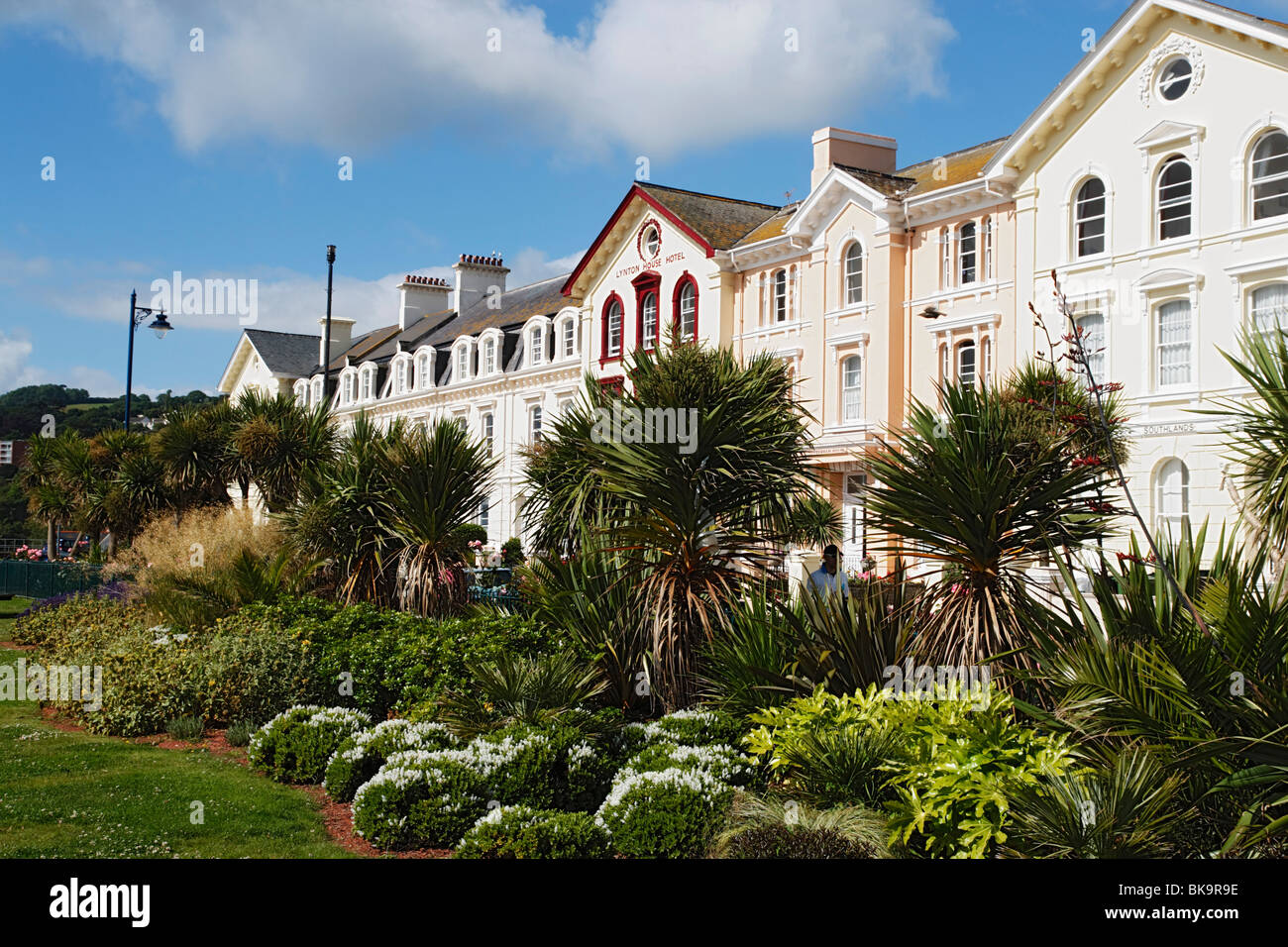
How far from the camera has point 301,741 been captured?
10203 millimetres

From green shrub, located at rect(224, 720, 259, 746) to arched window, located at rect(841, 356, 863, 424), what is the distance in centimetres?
2116

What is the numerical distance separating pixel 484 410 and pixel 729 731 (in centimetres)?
3922

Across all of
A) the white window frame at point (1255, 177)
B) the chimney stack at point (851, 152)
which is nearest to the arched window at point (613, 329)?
the chimney stack at point (851, 152)

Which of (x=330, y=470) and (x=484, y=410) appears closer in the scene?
(x=330, y=470)

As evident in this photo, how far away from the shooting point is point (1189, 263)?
22344mm

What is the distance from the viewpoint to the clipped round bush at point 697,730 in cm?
901

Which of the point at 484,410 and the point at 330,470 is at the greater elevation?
the point at 484,410

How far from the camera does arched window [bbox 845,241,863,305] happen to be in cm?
3028

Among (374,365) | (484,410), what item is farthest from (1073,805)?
(374,365)

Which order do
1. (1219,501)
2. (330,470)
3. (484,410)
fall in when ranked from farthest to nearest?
1. (484,410)
2. (1219,501)
3. (330,470)

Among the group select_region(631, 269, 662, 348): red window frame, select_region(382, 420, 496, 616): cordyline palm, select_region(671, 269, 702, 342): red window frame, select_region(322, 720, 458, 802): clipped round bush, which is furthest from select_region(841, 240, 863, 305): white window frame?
select_region(322, 720, 458, 802): clipped round bush

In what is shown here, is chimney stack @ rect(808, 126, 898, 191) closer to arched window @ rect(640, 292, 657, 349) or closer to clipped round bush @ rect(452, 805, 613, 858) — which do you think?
arched window @ rect(640, 292, 657, 349)
